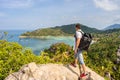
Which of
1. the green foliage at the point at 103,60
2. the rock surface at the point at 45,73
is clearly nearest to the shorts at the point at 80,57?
the rock surface at the point at 45,73

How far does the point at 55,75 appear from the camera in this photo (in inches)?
553

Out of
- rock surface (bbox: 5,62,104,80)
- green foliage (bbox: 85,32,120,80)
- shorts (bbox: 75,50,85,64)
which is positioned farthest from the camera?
green foliage (bbox: 85,32,120,80)

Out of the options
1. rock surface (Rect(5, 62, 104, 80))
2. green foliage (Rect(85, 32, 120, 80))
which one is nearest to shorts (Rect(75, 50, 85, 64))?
rock surface (Rect(5, 62, 104, 80))

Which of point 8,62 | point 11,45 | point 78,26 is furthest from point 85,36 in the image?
point 11,45

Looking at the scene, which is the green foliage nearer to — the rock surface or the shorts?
the shorts

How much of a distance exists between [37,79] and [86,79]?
2.69m

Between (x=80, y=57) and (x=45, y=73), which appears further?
(x=80, y=57)

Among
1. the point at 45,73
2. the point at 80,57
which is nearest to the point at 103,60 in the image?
the point at 80,57

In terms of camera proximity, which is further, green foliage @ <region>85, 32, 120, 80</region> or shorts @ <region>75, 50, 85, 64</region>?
green foliage @ <region>85, 32, 120, 80</region>

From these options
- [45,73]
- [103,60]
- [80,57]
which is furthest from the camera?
[103,60]

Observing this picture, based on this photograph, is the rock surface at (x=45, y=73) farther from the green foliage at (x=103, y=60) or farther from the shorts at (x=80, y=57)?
the green foliage at (x=103, y=60)

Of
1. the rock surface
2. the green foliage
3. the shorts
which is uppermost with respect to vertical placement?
the shorts

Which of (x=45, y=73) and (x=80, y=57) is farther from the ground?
(x=80, y=57)

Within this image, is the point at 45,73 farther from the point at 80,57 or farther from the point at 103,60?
the point at 103,60
